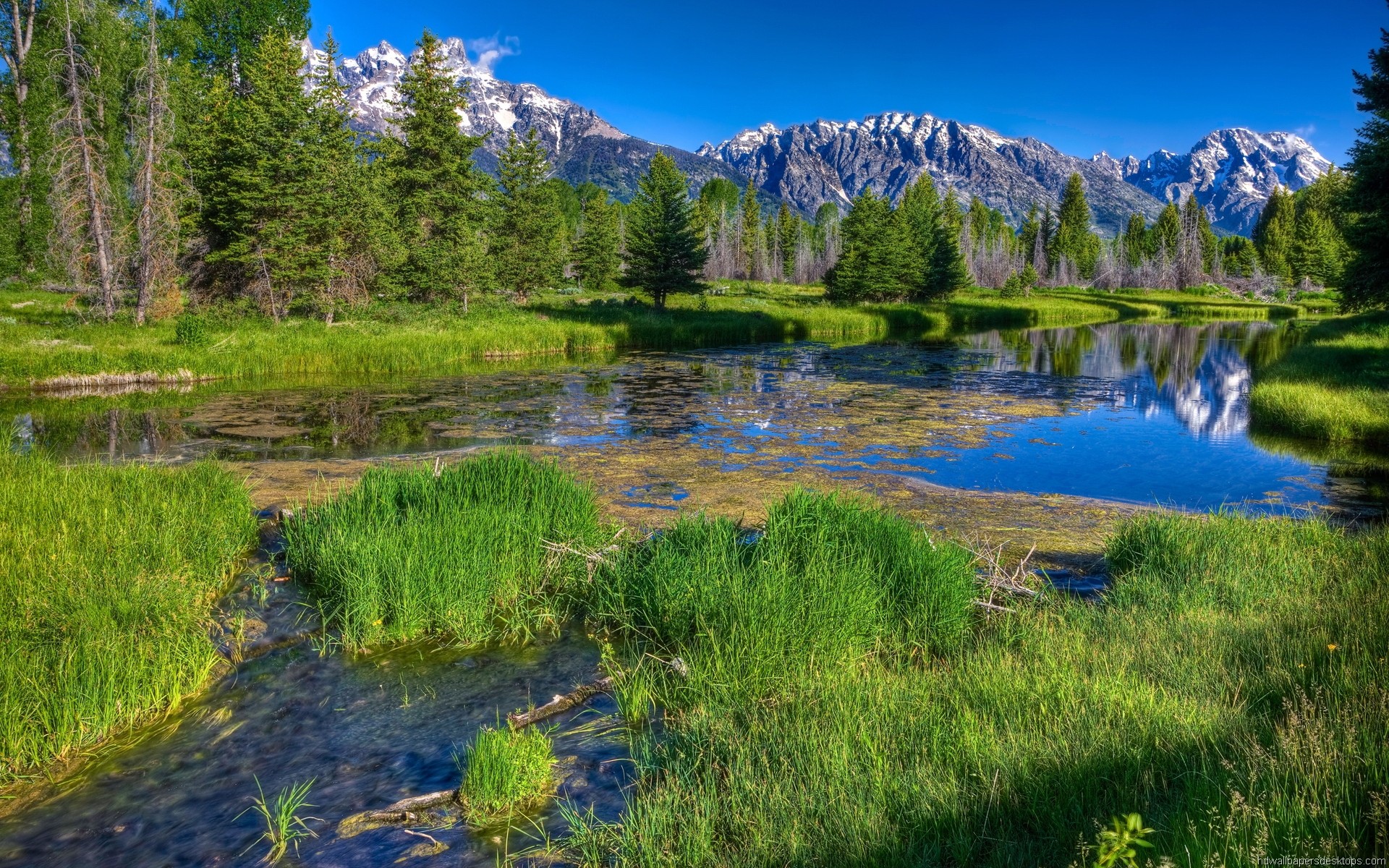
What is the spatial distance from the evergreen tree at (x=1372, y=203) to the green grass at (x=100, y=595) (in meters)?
23.6

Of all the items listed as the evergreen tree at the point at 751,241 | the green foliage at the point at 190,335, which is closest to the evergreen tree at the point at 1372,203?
the green foliage at the point at 190,335

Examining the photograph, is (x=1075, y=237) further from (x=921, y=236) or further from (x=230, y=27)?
(x=230, y=27)

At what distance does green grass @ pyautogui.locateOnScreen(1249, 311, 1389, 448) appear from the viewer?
14125mm

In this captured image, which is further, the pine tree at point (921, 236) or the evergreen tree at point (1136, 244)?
the evergreen tree at point (1136, 244)

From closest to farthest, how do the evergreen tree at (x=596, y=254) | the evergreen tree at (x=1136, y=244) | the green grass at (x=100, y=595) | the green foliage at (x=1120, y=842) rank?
1. the green foliage at (x=1120, y=842)
2. the green grass at (x=100, y=595)
3. the evergreen tree at (x=596, y=254)
4. the evergreen tree at (x=1136, y=244)

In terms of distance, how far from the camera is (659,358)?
92.2 ft

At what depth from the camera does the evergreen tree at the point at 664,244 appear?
40.8 meters

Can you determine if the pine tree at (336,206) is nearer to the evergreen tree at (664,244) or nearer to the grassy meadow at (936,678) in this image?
the evergreen tree at (664,244)

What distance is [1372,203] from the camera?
717 inches

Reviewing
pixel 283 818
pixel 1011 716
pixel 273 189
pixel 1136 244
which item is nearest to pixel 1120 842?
pixel 1011 716

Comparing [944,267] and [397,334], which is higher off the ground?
[944,267]

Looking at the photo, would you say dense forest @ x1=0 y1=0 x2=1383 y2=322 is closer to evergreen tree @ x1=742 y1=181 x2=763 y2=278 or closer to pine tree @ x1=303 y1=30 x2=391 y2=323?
pine tree @ x1=303 y1=30 x2=391 y2=323

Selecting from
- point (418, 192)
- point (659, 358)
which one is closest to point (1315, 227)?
point (659, 358)

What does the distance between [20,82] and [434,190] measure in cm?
1771
